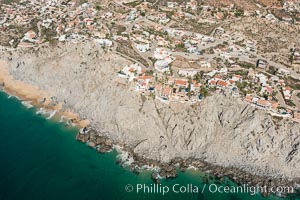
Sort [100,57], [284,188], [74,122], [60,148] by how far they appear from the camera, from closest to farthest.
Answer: [284,188] → [60,148] → [74,122] → [100,57]

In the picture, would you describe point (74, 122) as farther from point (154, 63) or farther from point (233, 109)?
point (233, 109)

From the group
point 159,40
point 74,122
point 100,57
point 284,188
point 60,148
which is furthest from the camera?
point 159,40

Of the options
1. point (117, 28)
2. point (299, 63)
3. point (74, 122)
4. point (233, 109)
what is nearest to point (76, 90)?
point (74, 122)

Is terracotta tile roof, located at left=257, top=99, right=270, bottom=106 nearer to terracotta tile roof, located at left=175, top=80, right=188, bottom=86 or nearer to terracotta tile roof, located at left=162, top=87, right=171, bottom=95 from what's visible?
terracotta tile roof, located at left=175, top=80, right=188, bottom=86

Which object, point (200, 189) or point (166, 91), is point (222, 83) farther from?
point (200, 189)

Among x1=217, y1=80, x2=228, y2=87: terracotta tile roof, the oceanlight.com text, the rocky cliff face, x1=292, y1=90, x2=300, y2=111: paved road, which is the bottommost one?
the oceanlight.com text

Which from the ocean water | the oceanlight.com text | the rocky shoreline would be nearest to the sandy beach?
the ocean water
